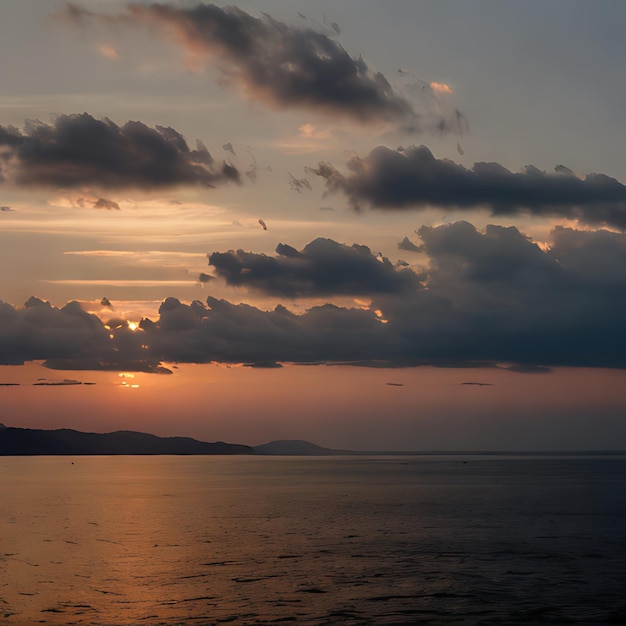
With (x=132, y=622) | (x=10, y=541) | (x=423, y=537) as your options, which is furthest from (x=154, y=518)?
(x=132, y=622)

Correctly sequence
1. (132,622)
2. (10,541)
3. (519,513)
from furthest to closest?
(519,513) → (10,541) → (132,622)

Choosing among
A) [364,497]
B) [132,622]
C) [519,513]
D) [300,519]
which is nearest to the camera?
[132,622]

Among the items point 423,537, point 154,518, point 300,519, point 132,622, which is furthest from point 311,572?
point 154,518

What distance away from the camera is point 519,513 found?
123m

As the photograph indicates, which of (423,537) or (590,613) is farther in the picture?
(423,537)

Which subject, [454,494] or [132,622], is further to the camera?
[454,494]

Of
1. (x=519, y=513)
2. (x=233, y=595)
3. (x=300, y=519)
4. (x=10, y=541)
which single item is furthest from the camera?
(x=519, y=513)

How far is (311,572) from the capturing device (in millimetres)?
65562

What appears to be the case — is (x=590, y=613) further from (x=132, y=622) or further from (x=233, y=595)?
(x=132, y=622)

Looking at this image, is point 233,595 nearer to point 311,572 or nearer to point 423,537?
point 311,572

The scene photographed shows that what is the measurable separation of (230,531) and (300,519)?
696 inches

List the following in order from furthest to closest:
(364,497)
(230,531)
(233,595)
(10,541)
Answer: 1. (364,497)
2. (230,531)
3. (10,541)
4. (233,595)

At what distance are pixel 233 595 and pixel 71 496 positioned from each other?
433 feet

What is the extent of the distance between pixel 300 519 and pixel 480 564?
48.3 m
